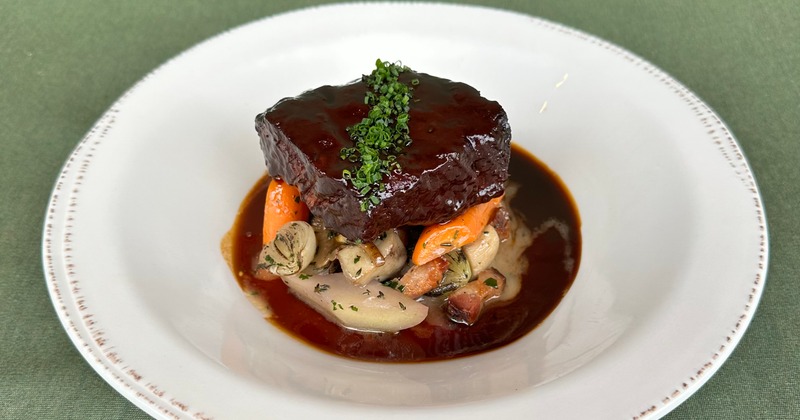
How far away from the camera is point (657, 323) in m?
2.74

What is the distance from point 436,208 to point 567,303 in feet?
2.76

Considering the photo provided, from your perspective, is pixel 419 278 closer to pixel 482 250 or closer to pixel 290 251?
pixel 482 250

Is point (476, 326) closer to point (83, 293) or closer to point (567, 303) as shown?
point (567, 303)

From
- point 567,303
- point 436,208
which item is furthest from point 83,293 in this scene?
point 567,303

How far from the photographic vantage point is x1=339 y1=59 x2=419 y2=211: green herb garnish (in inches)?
115

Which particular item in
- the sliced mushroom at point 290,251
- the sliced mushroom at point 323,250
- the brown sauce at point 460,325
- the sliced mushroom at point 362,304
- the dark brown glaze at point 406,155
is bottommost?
the brown sauce at point 460,325

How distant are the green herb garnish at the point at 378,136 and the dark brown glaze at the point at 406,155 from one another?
1.3 inches

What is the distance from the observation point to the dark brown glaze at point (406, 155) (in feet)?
9.80

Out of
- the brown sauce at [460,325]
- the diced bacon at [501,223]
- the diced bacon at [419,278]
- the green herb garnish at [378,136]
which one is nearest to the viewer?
the green herb garnish at [378,136]

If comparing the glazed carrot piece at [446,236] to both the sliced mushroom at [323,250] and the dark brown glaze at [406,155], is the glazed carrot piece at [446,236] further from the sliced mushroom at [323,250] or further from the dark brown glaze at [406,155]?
the sliced mushroom at [323,250]

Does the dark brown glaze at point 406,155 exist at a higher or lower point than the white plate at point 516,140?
higher

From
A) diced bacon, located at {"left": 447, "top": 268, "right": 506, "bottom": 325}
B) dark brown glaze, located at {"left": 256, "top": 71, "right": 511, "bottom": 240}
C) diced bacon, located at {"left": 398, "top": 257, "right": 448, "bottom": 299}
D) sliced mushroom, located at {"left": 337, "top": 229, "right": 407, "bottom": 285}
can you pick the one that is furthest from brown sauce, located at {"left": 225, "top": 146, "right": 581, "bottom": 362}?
dark brown glaze, located at {"left": 256, "top": 71, "right": 511, "bottom": 240}

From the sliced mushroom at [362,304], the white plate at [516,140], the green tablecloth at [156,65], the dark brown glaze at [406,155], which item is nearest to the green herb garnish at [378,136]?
the dark brown glaze at [406,155]

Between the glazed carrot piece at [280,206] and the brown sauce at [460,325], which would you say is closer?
the brown sauce at [460,325]
